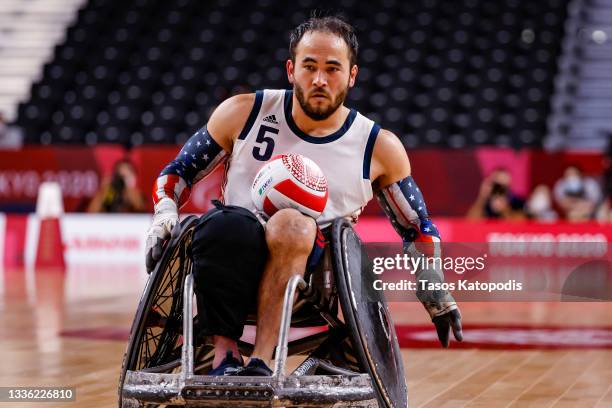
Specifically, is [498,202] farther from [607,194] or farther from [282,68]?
[282,68]

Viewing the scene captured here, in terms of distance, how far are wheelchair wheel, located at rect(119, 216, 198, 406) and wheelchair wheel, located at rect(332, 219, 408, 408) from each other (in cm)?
50

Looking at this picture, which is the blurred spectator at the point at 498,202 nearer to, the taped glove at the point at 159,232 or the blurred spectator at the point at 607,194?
the blurred spectator at the point at 607,194

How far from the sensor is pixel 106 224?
1392 cm

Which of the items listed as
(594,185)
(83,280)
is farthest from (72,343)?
(594,185)

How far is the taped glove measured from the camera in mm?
3818

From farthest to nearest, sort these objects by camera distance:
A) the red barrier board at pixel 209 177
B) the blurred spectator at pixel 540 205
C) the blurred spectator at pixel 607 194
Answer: the red barrier board at pixel 209 177 < the blurred spectator at pixel 540 205 < the blurred spectator at pixel 607 194

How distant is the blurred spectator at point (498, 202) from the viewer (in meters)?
13.1

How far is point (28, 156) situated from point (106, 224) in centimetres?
182

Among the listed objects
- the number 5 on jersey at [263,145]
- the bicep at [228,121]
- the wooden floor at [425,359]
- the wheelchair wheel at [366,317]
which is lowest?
the wooden floor at [425,359]

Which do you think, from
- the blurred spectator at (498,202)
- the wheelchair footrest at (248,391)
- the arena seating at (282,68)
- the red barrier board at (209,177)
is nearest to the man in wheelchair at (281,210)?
the wheelchair footrest at (248,391)

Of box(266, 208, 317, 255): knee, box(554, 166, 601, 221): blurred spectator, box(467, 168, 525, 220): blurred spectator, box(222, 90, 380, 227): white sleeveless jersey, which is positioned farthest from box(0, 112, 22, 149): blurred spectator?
box(266, 208, 317, 255): knee

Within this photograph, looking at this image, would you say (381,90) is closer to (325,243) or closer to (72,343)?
(72,343)

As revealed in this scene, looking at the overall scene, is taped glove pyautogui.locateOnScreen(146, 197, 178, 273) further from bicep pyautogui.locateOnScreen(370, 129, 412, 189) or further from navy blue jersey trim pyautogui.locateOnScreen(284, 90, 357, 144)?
bicep pyautogui.locateOnScreen(370, 129, 412, 189)

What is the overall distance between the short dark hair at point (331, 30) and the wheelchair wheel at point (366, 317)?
2.02 feet
